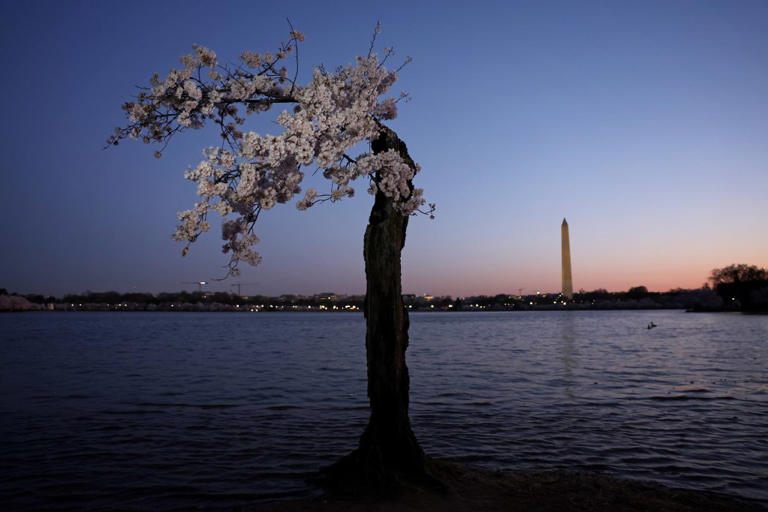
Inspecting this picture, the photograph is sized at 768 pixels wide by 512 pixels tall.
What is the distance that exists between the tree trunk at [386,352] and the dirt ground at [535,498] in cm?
69

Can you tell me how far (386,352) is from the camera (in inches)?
398

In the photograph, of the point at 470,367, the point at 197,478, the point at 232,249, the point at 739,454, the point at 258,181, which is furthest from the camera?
the point at 470,367

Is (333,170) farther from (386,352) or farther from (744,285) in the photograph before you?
(744,285)

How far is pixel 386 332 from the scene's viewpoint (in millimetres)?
10086

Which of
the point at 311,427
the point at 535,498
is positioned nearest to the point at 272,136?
the point at 535,498

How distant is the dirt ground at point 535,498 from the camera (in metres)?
9.09

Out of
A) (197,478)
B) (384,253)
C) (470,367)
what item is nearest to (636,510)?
(384,253)

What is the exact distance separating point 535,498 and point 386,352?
3.37m

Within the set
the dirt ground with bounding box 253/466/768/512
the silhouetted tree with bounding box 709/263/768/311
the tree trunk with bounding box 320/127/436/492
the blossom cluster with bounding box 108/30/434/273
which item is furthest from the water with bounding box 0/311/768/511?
the silhouetted tree with bounding box 709/263/768/311

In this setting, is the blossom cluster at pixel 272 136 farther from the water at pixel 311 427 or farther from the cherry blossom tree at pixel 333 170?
the water at pixel 311 427

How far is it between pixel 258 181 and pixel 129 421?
13996 millimetres

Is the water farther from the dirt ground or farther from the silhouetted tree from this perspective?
the silhouetted tree

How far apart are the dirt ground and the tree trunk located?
0.69m

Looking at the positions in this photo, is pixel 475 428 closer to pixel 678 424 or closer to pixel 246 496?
pixel 678 424
